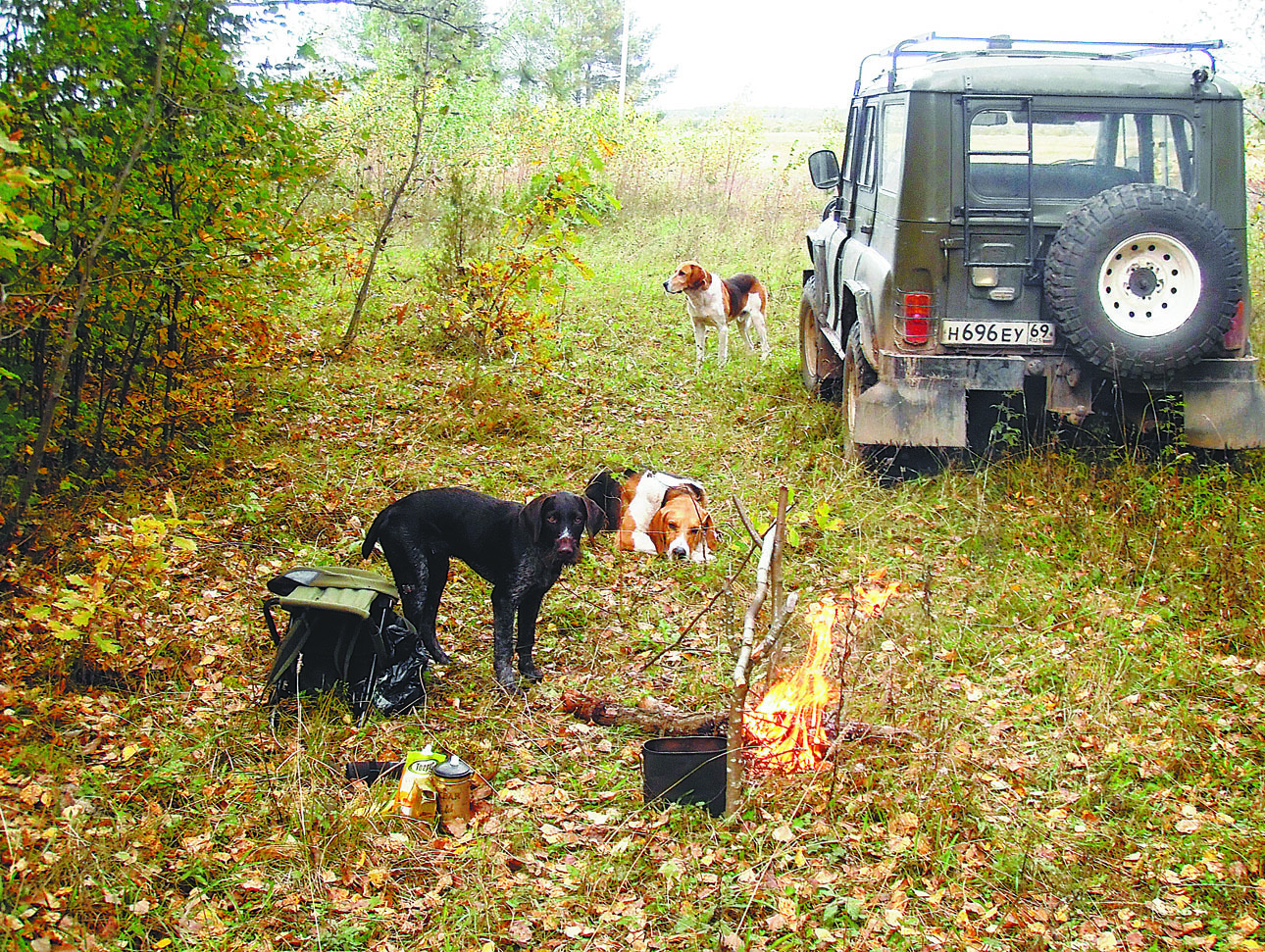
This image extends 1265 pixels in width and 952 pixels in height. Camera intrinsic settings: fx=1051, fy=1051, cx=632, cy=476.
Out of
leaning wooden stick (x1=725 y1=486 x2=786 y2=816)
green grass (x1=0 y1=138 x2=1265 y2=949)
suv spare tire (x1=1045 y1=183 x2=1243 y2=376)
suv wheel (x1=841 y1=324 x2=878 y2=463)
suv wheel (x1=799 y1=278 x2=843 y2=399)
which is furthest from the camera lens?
suv wheel (x1=799 y1=278 x2=843 y2=399)

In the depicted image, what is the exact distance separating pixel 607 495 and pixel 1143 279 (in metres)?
3.27

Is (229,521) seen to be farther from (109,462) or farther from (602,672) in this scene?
(602,672)

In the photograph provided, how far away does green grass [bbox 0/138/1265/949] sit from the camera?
334 centimetres

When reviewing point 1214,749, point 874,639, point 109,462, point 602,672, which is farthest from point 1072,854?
point 109,462

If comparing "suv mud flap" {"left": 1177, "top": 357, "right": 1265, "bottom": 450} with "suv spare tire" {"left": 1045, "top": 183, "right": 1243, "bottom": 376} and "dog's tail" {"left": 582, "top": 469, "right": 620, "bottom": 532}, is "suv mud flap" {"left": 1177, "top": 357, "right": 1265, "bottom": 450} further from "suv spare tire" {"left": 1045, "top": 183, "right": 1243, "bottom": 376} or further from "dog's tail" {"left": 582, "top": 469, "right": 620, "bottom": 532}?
"dog's tail" {"left": 582, "top": 469, "right": 620, "bottom": 532}

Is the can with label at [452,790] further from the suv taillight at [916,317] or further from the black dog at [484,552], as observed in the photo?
the suv taillight at [916,317]

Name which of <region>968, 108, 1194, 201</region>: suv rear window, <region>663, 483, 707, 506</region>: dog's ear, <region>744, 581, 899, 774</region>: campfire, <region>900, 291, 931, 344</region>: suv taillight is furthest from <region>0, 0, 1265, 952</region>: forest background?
<region>968, 108, 1194, 201</region>: suv rear window

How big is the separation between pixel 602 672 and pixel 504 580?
25.9 inches

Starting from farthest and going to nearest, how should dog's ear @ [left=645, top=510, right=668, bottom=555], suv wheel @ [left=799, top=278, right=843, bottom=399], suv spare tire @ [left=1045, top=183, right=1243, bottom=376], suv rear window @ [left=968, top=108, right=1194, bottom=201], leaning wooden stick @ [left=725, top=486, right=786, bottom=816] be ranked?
suv wheel @ [left=799, top=278, right=843, bottom=399]
dog's ear @ [left=645, top=510, right=668, bottom=555]
suv rear window @ [left=968, top=108, right=1194, bottom=201]
suv spare tire @ [left=1045, top=183, right=1243, bottom=376]
leaning wooden stick @ [left=725, top=486, right=786, bottom=816]

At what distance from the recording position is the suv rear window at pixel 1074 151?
622cm

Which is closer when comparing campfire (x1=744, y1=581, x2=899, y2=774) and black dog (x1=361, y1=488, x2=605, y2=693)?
campfire (x1=744, y1=581, x2=899, y2=774)

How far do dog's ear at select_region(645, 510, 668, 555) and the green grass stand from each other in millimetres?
209

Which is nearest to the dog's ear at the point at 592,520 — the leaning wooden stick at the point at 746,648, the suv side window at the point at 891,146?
the leaning wooden stick at the point at 746,648

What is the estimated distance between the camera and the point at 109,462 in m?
6.68
